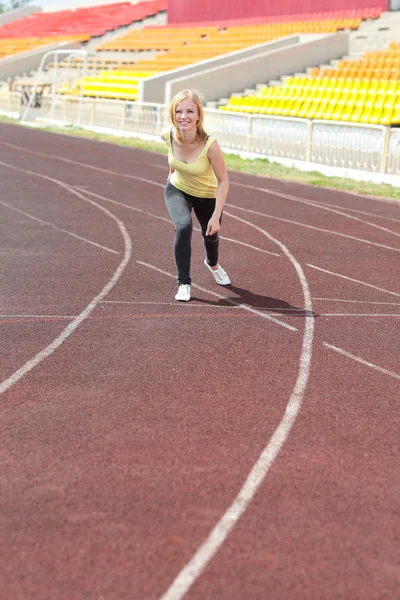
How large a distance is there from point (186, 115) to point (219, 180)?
69 centimetres

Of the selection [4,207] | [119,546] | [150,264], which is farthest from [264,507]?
[4,207]

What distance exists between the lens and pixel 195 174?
799 centimetres

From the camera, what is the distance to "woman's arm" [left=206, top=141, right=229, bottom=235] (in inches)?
309

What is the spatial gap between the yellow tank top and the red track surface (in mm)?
971

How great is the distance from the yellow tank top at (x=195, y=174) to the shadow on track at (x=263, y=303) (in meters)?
0.95

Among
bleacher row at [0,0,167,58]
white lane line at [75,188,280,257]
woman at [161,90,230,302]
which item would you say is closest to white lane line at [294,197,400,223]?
white lane line at [75,188,280,257]

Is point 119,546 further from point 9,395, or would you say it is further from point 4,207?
point 4,207

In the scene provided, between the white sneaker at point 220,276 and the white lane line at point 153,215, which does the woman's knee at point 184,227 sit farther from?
the white lane line at point 153,215

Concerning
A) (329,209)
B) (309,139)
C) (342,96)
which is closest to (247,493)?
(329,209)

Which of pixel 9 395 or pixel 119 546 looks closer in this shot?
pixel 119 546

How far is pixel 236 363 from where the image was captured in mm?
6410

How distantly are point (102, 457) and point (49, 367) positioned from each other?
1.62 metres

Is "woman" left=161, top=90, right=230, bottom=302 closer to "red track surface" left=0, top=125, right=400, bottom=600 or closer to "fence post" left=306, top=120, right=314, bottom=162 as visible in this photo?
"red track surface" left=0, top=125, right=400, bottom=600

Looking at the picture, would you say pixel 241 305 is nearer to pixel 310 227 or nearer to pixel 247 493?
pixel 247 493
